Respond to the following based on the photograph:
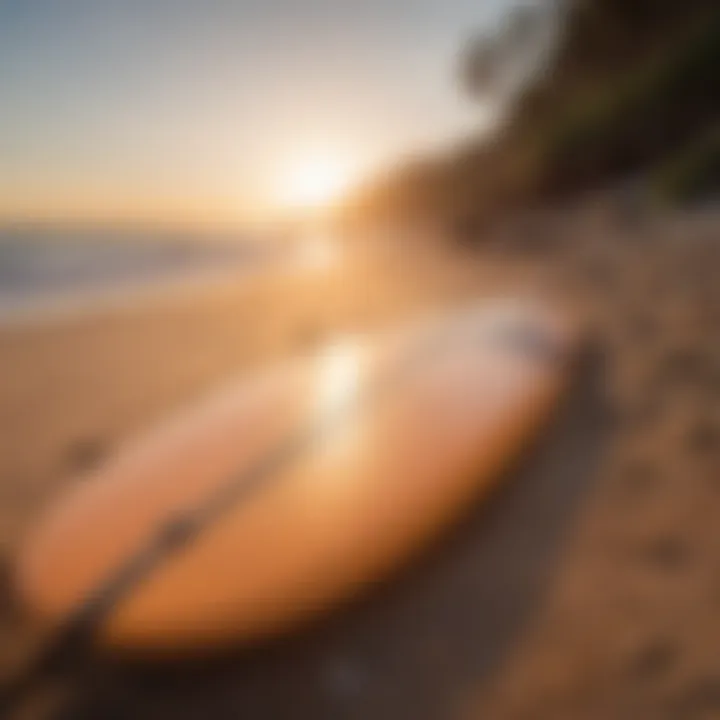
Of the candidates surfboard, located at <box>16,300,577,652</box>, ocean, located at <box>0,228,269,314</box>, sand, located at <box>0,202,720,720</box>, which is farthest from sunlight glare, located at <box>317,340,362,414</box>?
ocean, located at <box>0,228,269,314</box>

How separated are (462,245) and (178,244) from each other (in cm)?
221

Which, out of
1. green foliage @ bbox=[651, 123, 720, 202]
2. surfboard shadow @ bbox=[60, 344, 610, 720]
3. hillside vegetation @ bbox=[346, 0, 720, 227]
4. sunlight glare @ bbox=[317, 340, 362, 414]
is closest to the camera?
surfboard shadow @ bbox=[60, 344, 610, 720]

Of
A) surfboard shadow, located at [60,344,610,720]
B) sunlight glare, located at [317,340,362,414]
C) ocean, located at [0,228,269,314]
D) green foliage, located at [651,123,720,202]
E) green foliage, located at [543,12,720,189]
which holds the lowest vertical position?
surfboard shadow, located at [60,344,610,720]

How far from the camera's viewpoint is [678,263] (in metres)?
2.69

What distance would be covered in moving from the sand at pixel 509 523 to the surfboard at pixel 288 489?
0.18 ft

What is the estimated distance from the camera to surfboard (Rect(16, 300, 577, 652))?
1.36 meters

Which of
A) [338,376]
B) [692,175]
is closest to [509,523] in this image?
[338,376]

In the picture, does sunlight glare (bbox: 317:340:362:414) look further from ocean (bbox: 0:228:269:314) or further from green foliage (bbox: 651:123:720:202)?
green foliage (bbox: 651:123:720:202)

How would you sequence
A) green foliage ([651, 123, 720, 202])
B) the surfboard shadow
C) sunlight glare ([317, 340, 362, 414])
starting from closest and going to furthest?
the surfboard shadow → sunlight glare ([317, 340, 362, 414]) → green foliage ([651, 123, 720, 202])

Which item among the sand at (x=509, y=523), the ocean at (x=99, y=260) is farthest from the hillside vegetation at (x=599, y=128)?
the sand at (x=509, y=523)

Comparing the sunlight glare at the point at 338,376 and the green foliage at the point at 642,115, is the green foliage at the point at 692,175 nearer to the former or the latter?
the green foliage at the point at 642,115

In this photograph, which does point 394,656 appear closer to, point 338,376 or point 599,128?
point 338,376

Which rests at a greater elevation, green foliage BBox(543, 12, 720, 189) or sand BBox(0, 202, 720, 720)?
→ green foliage BBox(543, 12, 720, 189)

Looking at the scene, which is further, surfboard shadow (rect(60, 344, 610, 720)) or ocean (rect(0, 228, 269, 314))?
ocean (rect(0, 228, 269, 314))
